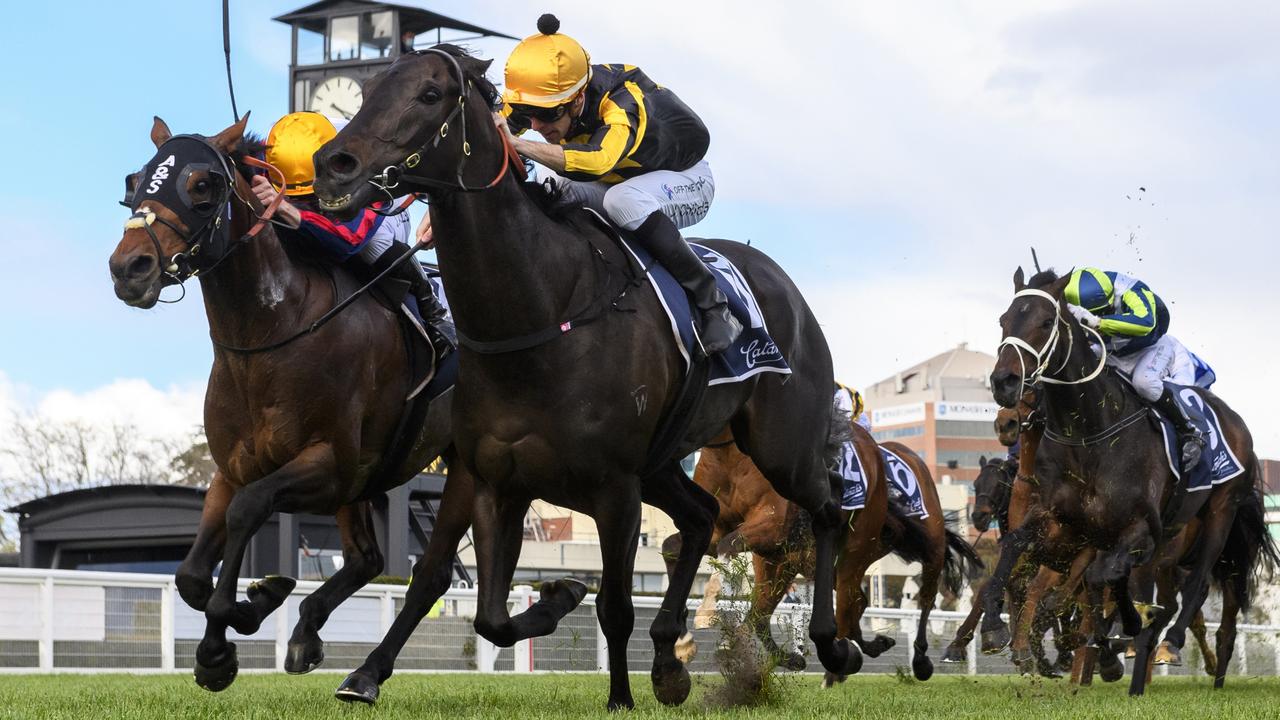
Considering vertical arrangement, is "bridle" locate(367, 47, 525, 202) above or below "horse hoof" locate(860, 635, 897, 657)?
above

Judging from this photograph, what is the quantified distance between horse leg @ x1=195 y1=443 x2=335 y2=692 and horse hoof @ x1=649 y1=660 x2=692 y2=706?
1475 mm

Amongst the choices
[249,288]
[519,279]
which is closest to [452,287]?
[519,279]

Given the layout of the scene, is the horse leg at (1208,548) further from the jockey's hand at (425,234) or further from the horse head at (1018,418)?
the jockey's hand at (425,234)

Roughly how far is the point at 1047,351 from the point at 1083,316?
46 cm

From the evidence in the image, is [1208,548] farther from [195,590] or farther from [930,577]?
[195,590]

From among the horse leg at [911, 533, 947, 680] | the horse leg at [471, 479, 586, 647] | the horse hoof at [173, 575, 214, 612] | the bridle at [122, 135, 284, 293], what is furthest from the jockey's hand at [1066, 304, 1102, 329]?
the horse hoof at [173, 575, 214, 612]

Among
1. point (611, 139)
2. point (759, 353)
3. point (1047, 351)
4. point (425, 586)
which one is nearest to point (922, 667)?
point (1047, 351)

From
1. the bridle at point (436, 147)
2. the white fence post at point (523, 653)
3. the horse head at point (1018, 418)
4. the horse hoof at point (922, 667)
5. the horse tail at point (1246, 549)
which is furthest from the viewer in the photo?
the white fence post at point (523, 653)

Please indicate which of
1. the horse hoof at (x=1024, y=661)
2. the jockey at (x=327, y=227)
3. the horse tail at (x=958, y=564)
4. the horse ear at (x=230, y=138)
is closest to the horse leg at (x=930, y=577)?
the horse tail at (x=958, y=564)

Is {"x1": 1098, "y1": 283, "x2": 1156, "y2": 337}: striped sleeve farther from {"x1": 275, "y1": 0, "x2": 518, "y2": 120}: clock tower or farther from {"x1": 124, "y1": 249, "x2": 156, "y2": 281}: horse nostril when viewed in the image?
{"x1": 275, "y1": 0, "x2": 518, "y2": 120}: clock tower

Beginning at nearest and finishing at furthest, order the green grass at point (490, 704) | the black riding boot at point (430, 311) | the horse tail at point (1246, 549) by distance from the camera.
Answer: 1. the green grass at point (490, 704)
2. the black riding boot at point (430, 311)
3. the horse tail at point (1246, 549)

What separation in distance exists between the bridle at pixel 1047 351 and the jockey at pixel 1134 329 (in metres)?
0.18

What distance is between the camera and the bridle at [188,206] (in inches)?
230

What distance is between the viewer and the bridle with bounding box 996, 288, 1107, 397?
8.82 meters
